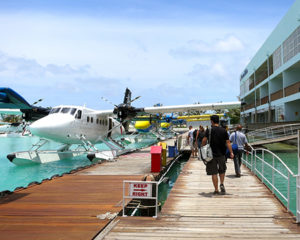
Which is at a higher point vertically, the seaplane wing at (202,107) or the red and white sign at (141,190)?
the seaplane wing at (202,107)

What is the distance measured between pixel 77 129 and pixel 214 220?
545 inches

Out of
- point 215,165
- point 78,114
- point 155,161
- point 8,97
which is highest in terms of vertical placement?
→ point 78,114

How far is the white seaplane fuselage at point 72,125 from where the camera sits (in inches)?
624

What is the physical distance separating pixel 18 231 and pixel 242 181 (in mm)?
6480

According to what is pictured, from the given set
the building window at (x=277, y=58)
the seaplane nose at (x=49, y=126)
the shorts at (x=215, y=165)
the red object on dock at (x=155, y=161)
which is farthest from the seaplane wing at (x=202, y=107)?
the shorts at (x=215, y=165)

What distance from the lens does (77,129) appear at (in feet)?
58.3

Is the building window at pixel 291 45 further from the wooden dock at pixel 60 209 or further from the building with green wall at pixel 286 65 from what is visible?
the wooden dock at pixel 60 209

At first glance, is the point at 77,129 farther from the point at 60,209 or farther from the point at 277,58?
the point at 277,58

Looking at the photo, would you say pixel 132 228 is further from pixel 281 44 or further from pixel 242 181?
pixel 281 44

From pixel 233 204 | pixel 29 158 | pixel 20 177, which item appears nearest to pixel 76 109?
pixel 29 158

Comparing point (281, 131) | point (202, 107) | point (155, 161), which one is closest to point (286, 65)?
point (281, 131)

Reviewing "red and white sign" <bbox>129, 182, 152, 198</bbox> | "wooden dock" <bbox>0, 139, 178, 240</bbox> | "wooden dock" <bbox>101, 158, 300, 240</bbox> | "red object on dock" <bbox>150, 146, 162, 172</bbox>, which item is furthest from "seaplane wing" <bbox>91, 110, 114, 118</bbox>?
"red and white sign" <bbox>129, 182, 152, 198</bbox>

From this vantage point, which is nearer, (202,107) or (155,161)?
(155,161)

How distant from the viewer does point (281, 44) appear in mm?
31359
